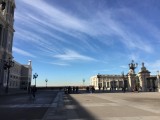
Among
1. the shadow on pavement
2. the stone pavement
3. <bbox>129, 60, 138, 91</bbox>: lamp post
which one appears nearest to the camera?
the stone pavement

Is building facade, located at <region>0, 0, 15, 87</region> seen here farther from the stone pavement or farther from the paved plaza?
the stone pavement

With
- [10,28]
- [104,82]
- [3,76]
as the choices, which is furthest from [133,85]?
[104,82]

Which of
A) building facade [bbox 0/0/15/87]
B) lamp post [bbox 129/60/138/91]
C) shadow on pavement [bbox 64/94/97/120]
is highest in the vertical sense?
building facade [bbox 0/0/15/87]

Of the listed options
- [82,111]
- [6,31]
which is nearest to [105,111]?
[82,111]

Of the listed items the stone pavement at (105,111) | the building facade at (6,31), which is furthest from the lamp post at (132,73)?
the stone pavement at (105,111)

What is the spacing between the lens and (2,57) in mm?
83312

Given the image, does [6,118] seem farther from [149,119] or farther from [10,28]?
[10,28]

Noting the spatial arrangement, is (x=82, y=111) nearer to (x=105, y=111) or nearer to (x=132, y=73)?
(x=105, y=111)

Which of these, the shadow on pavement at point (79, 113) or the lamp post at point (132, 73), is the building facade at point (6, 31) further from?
the shadow on pavement at point (79, 113)

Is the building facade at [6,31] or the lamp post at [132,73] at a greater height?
the building facade at [6,31]

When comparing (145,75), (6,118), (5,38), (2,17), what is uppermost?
(2,17)

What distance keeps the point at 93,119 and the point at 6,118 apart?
14.6 feet

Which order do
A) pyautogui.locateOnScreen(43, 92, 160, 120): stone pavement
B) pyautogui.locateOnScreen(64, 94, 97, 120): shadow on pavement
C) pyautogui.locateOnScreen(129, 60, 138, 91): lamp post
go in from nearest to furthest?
pyautogui.locateOnScreen(43, 92, 160, 120): stone pavement, pyautogui.locateOnScreen(64, 94, 97, 120): shadow on pavement, pyautogui.locateOnScreen(129, 60, 138, 91): lamp post

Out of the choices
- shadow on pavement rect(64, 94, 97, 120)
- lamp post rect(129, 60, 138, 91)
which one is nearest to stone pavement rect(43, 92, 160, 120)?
shadow on pavement rect(64, 94, 97, 120)
